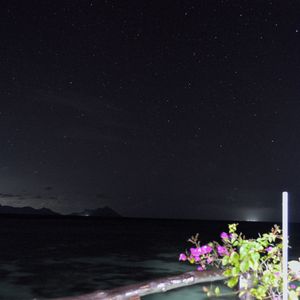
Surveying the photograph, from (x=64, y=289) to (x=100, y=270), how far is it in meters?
7.44

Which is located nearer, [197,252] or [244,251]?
[244,251]

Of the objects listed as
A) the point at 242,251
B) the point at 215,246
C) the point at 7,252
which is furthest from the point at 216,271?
the point at 7,252

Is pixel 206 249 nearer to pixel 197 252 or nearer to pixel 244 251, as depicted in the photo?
pixel 197 252

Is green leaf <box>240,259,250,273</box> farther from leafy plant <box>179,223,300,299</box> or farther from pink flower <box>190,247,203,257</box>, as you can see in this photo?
pink flower <box>190,247,203,257</box>

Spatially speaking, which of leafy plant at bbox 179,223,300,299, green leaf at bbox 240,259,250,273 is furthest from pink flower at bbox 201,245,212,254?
green leaf at bbox 240,259,250,273

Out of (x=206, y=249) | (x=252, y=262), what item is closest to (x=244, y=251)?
(x=252, y=262)

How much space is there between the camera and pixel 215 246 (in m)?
5.37

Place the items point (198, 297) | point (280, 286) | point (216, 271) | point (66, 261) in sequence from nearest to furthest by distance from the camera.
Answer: point (280, 286)
point (216, 271)
point (198, 297)
point (66, 261)

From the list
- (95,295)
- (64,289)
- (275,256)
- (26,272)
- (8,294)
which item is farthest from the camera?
(26,272)

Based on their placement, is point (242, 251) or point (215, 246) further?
point (215, 246)

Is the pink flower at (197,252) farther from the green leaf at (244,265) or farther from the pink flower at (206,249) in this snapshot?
the green leaf at (244,265)

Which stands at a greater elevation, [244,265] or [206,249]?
[206,249]

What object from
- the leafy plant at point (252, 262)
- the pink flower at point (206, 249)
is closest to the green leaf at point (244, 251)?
the leafy plant at point (252, 262)

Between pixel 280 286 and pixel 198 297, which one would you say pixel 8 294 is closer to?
pixel 198 297
